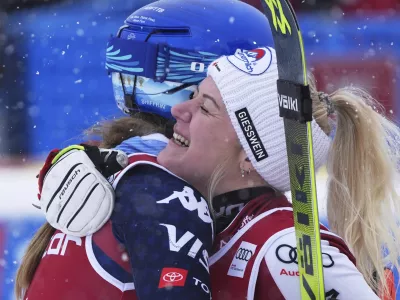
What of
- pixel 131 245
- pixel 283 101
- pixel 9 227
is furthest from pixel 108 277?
pixel 9 227

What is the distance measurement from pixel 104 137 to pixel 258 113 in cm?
64

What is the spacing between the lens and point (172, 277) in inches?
77.5

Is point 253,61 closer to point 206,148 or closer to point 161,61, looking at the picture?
point 206,148

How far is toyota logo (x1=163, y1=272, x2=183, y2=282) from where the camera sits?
196cm

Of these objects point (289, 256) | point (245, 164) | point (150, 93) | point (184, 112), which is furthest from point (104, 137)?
point (289, 256)

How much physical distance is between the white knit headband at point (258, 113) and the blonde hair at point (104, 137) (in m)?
0.47

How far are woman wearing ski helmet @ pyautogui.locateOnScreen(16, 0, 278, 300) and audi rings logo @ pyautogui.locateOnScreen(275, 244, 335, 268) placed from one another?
0.19 meters

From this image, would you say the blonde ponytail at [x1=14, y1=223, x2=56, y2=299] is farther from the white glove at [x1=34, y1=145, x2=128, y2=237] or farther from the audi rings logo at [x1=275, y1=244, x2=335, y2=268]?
the audi rings logo at [x1=275, y1=244, x2=335, y2=268]

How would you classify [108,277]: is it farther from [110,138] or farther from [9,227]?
[9,227]

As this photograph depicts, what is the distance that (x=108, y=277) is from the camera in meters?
2.12

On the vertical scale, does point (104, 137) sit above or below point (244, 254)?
below

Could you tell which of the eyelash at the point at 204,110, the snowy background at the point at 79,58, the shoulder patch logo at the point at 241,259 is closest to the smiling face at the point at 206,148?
the eyelash at the point at 204,110

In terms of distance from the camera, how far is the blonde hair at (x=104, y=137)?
2.40 m

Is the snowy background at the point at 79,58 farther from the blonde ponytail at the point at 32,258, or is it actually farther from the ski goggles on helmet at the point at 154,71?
the blonde ponytail at the point at 32,258
